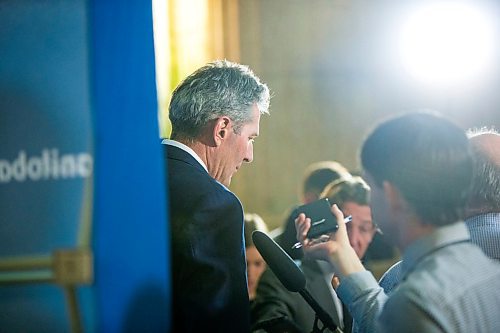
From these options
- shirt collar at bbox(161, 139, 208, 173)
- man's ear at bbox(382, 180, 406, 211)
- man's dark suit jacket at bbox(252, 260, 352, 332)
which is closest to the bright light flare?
man's dark suit jacket at bbox(252, 260, 352, 332)

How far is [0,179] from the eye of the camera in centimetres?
199

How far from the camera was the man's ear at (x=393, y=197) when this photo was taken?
81.9 inches

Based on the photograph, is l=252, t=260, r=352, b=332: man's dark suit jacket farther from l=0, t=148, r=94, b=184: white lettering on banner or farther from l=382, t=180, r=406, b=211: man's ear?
l=0, t=148, r=94, b=184: white lettering on banner

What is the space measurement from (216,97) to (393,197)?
94 cm

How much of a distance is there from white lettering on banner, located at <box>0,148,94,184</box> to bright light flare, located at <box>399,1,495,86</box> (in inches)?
212

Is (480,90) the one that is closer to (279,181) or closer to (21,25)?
(279,181)

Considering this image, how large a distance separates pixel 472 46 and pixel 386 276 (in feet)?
14.5

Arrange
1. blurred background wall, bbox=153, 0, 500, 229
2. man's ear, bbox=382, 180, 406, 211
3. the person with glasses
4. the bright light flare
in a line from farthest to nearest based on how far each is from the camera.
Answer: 1. blurred background wall, bbox=153, 0, 500, 229
2. the bright light flare
3. the person with glasses
4. man's ear, bbox=382, 180, 406, 211

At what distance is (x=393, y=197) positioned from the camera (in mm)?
2092

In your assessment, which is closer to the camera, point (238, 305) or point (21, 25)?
point (21, 25)

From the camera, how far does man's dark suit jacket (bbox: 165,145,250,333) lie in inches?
91.7

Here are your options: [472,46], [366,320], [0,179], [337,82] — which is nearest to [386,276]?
[366,320]

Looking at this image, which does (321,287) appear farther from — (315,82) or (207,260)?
(315,82)

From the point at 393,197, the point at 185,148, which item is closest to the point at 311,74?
the point at 185,148
